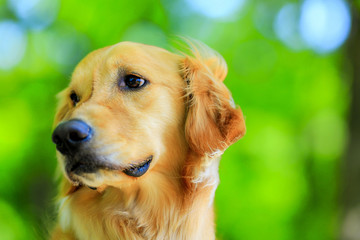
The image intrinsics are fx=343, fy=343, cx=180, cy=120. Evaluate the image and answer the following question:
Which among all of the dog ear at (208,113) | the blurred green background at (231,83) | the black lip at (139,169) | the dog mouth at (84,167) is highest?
the dog ear at (208,113)

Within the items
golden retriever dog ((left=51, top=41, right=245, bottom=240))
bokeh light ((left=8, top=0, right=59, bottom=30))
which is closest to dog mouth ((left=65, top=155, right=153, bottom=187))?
golden retriever dog ((left=51, top=41, right=245, bottom=240))

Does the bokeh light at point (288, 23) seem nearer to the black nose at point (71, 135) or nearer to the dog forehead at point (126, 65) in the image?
the dog forehead at point (126, 65)

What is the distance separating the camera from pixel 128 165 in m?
1.42

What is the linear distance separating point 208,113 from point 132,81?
1.31 feet

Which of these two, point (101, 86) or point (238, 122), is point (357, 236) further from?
point (101, 86)

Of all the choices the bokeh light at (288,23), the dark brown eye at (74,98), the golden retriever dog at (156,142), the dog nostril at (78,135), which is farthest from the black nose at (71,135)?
the bokeh light at (288,23)

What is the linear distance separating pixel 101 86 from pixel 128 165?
1.40 ft

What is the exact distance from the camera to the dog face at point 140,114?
54.1 inches

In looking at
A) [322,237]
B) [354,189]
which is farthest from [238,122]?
[322,237]

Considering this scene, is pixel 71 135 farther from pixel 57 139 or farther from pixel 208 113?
pixel 208 113

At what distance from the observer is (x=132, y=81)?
1623 mm

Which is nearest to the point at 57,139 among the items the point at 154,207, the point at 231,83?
the point at 154,207

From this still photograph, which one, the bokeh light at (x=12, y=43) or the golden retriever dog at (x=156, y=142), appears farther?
the bokeh light at (x=12, y=43)

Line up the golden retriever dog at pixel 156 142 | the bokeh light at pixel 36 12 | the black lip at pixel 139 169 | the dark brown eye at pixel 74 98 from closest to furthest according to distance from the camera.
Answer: the black lip at pixel 139 169 → the golden retriever dog at pixel 156 142 → the dark brown eye at pixel 74 98 → the bokeh light at pixel 36 12
